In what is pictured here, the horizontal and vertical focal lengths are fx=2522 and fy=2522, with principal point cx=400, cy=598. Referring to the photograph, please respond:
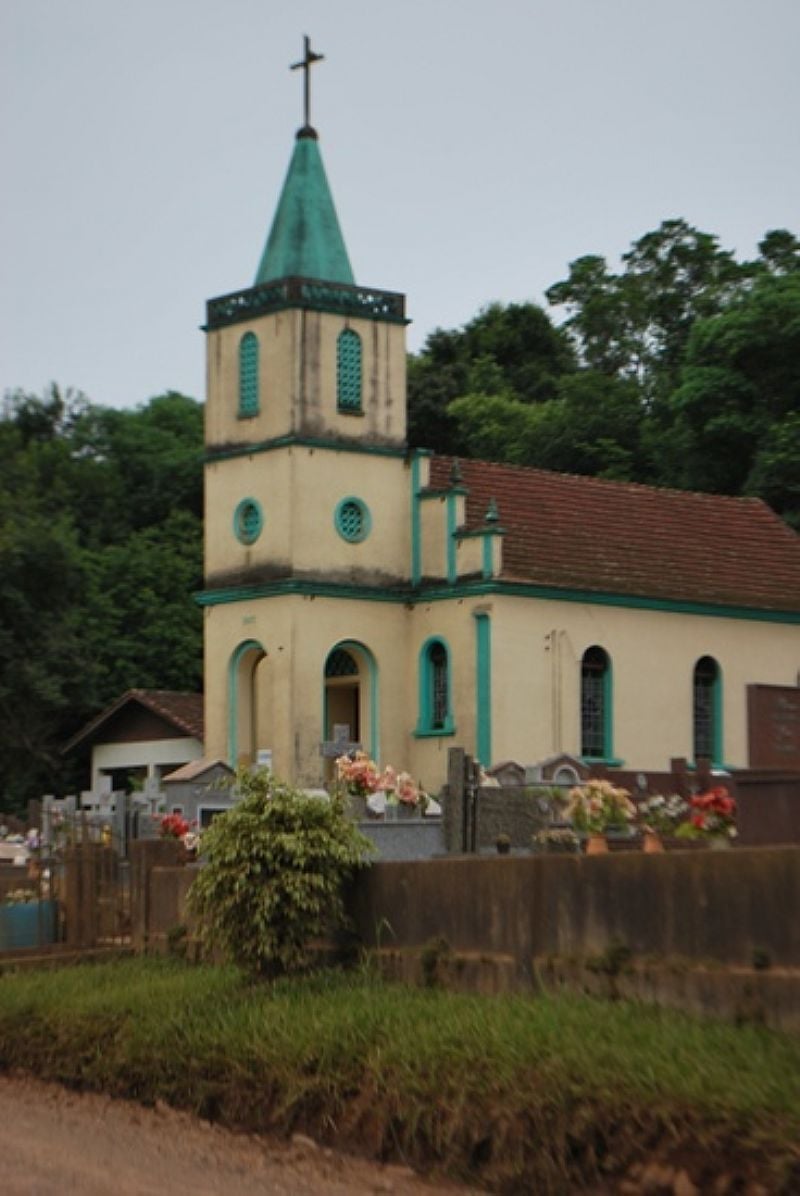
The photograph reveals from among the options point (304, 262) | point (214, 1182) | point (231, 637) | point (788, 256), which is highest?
point (788, 256)

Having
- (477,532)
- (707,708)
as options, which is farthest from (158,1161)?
(707,708)

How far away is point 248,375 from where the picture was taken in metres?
42.7

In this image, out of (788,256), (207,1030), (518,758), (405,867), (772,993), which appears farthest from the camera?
(788,256)

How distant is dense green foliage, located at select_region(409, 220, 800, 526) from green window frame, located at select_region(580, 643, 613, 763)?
36.7 feet

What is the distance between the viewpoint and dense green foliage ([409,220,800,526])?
53719 mm

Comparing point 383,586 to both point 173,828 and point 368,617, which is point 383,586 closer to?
point 368,617

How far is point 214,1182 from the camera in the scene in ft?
48.3

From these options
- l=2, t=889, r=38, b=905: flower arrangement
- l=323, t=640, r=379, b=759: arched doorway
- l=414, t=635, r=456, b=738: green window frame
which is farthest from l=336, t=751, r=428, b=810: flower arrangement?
l=414, t=635, r=456, b=738: green window frame

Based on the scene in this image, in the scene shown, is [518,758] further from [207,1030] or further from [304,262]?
[207,1030]

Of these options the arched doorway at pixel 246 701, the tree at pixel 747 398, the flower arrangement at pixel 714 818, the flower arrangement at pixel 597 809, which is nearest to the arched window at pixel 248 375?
the arched doorway at pixel 246 701

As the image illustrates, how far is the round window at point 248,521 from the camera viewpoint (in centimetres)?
4253

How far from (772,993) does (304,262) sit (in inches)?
1157

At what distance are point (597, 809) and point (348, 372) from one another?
18.2 m

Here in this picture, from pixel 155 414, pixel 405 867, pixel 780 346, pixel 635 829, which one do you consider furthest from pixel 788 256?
pixel 405 867
